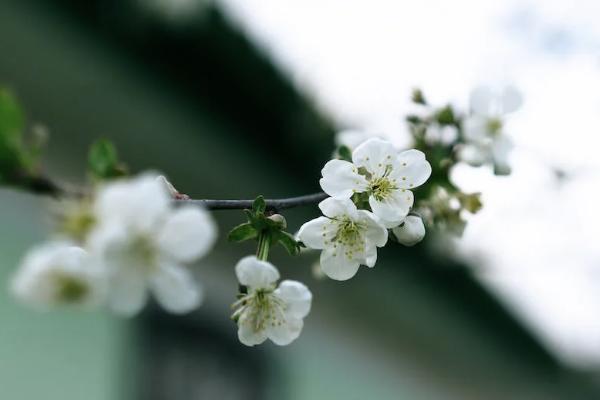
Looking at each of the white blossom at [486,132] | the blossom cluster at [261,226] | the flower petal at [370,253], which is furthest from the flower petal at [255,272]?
the white blossom at [486,132]

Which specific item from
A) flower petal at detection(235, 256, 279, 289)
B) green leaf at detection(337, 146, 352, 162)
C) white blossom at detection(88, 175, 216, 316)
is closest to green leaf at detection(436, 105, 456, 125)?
green leaf at detection(337, 146, 352, 162)

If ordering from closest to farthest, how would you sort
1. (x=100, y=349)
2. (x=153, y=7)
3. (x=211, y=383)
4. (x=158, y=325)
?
(x=153, y=7) → (x=100, y=349) → (x=158, y=325) → (x=211, y=383)

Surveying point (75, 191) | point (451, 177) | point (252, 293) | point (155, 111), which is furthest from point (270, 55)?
point (75, 191)

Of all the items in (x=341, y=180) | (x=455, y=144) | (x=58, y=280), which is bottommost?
(x=58, y=280)

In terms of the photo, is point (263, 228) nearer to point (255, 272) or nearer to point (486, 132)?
point (255, 272)

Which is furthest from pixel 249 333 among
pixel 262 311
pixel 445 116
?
pixel 445 116

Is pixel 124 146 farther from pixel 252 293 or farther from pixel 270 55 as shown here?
pixel 252 293

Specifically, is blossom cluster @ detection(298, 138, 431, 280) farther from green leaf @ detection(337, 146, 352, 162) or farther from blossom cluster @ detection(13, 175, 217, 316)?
blossom cluster @ detection(13, 175, 217, 316)
